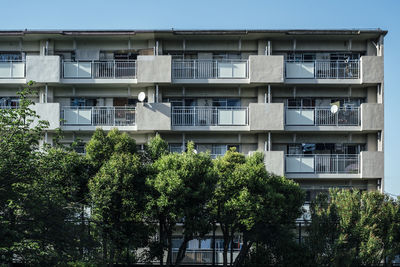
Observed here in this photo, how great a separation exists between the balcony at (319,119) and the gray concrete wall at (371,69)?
2.09m

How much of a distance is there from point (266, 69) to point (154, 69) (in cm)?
686

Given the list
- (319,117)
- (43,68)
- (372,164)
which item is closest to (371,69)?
(319,117)

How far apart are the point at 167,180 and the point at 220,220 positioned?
356 centimetres

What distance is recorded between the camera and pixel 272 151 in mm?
32031

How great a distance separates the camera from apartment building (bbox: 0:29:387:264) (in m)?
32.2

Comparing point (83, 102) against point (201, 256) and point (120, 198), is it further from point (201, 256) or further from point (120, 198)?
point (120, 198)

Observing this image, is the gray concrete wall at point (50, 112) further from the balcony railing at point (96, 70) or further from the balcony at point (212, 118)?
the balcony at point (212, 118)

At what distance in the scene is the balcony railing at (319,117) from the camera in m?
32.5

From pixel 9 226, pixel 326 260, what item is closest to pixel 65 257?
pixel 9 226

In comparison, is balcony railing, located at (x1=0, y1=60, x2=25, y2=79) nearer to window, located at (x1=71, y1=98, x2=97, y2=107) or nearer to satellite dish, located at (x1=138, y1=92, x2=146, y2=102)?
window, located at (x1=71, y1=98, x2=97, y2=107)

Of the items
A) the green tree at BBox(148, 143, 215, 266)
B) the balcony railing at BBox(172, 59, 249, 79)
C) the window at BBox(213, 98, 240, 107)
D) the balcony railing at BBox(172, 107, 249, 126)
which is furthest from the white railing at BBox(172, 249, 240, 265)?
the balcony railing at BBox(172, 59, 249, 79)

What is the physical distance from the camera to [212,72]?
3262 cm

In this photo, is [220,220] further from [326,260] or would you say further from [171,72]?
[171,72]

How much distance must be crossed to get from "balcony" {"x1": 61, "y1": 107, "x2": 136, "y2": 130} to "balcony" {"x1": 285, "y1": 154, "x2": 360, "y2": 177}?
33.3 feet
